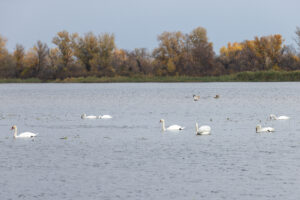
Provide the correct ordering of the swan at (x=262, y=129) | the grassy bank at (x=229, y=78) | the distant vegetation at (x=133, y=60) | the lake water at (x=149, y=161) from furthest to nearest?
1. the distant vegetation at (x=133, y=60)
2. the grassy bank at (x=229, y=78)
3. the swan at (x=262, y=129)
4. the lake water at (x=149, y=161)

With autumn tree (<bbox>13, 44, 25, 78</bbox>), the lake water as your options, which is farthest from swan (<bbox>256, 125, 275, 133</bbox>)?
autumn tree (<bbox>13, 44, 25, 78</bbox>)

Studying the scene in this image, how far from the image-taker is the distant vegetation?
347ft

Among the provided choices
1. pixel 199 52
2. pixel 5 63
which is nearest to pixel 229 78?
pixel 199 52

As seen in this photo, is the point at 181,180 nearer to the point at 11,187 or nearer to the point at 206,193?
the point at 206,193

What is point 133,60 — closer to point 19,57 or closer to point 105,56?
point 105,56

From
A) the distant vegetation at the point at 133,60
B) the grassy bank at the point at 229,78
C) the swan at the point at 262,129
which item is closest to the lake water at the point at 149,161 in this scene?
the swan at the point at 262,129

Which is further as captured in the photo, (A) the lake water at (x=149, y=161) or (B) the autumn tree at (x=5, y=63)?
(B) the autumn tree at (x=5, y=63)

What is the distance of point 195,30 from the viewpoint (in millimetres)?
113312

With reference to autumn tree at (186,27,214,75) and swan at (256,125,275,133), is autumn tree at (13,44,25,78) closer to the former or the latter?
autumn tree at (186,27,214,75)

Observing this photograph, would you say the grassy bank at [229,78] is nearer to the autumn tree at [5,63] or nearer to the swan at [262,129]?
the autumn tree at [5,63]

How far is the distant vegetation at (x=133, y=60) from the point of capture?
10581 centimetres

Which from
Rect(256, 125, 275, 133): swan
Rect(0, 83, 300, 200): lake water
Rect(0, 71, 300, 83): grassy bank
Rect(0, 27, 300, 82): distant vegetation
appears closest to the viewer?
Rect(0, 83, 300, 200): lake water

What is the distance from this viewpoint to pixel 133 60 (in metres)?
112

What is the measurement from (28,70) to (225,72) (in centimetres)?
3702
